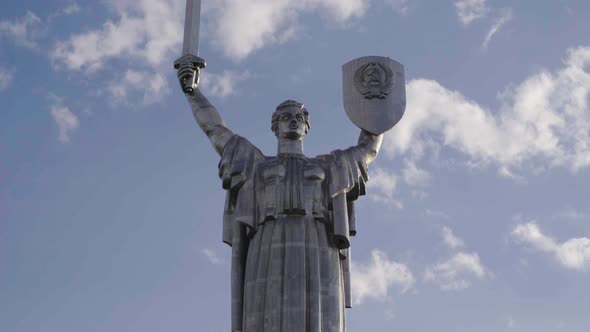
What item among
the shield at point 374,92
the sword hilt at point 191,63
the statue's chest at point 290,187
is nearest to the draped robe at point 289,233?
the statue's chest at point 290,187

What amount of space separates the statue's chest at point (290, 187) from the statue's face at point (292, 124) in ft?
2.12

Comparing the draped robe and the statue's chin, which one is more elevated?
the statue's chin

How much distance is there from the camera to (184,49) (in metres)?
19.3

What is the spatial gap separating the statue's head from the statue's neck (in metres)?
0.08

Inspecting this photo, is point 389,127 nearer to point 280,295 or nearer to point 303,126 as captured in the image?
point 303,126

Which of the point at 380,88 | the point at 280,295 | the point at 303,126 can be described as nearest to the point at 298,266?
the point at 280,295

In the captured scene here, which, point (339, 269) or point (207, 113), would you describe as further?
point (207, 113)

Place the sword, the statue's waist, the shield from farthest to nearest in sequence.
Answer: the sword → the shield → the statue's waist

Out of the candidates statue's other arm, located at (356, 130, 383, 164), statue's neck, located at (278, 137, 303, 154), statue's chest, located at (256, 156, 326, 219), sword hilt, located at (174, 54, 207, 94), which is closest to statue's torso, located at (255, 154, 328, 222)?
statue's chest, located at (256, 156, 326, 219)

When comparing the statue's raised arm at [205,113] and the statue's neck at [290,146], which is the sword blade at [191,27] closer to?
the statue's raised arm at [205,113]

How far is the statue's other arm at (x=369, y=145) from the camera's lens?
18.6 meters

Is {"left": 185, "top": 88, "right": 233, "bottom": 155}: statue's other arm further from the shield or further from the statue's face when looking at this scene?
the shield

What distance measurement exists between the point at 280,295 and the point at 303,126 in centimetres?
355

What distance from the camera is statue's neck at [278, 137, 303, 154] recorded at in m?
18.2
